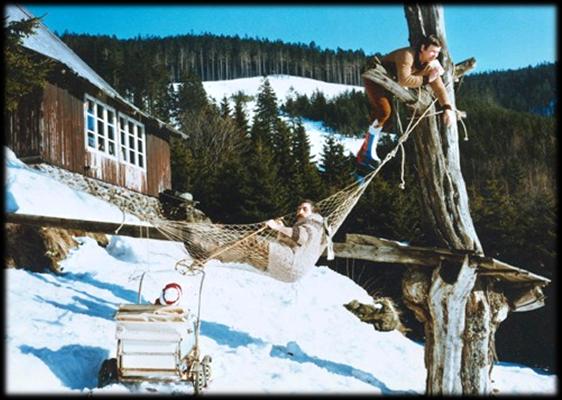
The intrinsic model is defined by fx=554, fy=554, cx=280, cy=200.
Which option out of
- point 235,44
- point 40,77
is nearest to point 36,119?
point 40,77

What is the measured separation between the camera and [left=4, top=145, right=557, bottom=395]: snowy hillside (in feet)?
16.8

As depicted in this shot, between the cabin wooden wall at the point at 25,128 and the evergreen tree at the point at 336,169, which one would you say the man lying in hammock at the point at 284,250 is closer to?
the cabin wooden wall at the point at 25,128

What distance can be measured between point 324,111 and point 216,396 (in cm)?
4135

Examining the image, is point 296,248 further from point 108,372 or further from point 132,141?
point 132,141

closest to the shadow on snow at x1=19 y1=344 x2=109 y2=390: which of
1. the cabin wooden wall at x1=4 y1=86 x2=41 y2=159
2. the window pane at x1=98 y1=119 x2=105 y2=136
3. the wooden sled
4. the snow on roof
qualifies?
the wooden sled

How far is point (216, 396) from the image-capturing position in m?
4.87

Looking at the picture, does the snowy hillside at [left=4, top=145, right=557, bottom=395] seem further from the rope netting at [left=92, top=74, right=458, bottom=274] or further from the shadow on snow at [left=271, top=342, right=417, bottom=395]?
the rope netting at [left=92, top=74, right=458, bottom=274]

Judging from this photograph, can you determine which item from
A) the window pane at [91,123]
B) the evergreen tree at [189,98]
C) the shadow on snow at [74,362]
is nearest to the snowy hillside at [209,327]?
the shadow on snow at [74,362]

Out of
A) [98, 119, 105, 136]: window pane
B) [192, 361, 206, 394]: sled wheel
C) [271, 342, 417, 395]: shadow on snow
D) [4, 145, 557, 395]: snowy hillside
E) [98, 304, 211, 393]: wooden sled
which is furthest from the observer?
[98, 119, 105, 136]: window pane

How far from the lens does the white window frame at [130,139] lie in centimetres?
1405

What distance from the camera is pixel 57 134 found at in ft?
39.2

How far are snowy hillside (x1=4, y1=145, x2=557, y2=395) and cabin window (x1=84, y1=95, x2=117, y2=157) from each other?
202 cm

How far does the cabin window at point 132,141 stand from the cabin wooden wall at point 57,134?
565 millimetres

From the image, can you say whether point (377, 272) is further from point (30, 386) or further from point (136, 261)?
point (30, 386)
